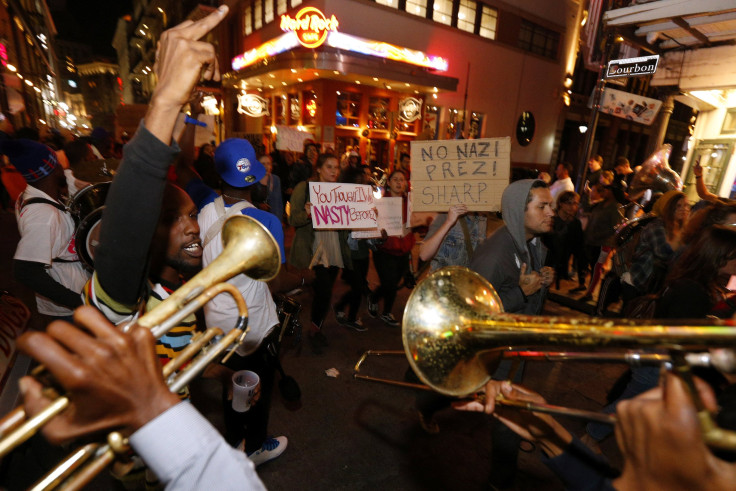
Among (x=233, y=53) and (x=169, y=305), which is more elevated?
(x=233, y=53)

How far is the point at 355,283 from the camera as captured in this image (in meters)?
4.55

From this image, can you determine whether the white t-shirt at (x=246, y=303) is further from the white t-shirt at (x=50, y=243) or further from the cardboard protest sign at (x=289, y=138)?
the cardboard protest sign at (x=289, y=138)

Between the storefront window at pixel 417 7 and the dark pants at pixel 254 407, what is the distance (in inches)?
671

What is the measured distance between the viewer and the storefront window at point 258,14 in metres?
17.8

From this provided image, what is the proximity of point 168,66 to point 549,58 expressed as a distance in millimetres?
24416

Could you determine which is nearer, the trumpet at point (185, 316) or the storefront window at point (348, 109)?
the trumpet at point (185, 316)

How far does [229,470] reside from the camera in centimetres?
78

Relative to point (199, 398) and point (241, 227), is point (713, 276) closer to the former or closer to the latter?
point (241, 227)

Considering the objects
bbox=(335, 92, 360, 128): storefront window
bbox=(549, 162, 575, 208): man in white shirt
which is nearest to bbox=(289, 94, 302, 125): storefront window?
bbox=(335, 92, 360, 128): storefront window

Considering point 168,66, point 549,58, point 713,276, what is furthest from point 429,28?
point 168,66

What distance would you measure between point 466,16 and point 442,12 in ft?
4.95

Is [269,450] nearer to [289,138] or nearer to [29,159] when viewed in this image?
[29,159]

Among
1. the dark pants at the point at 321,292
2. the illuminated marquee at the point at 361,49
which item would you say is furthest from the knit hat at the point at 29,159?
the illuminated marquee at the point at 361,49

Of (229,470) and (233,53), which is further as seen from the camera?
(233,53)
